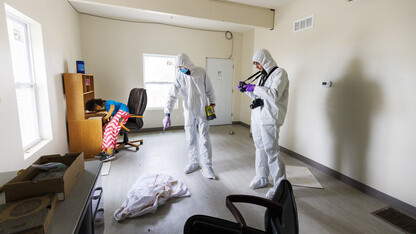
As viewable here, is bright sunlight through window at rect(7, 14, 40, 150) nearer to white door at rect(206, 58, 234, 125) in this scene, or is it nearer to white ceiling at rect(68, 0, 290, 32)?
white ceiling at rect(68, 0, 290, 32)

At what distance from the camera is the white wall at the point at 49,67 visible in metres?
1.66

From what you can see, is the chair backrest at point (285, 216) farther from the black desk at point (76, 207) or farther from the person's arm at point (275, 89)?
the person's arm at point (275, 89)

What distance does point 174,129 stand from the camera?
5.20 metres

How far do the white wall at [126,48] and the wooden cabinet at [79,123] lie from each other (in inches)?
53.7

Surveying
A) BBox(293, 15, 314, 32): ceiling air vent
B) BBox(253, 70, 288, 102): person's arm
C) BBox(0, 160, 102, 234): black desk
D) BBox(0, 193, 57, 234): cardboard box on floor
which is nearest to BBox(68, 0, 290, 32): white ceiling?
BBox(293, 15, 314, 32): ceiling air vent

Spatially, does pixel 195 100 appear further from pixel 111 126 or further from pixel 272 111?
pixel 111 126

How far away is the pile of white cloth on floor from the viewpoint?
191 centimetres

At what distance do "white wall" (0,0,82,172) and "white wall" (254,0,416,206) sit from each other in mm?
3408

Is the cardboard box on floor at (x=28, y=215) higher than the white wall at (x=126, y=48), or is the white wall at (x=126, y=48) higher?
the white wall at (x=126, y=48)

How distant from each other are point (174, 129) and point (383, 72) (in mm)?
4120

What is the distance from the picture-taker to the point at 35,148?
226cm

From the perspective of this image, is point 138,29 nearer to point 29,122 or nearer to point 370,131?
point 29,122

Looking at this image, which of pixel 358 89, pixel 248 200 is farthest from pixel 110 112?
pixel 358 89

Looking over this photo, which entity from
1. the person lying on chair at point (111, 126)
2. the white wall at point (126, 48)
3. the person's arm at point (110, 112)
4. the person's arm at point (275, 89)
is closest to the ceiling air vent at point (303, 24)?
the person's arm at point (275, 89)
